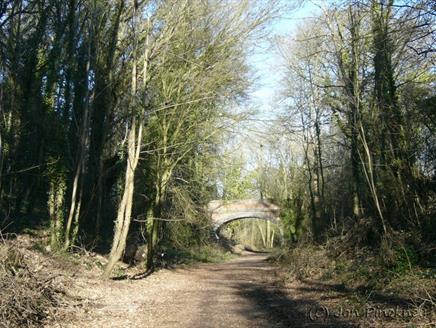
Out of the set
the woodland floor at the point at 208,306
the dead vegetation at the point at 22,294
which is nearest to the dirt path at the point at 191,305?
the woodland floor at the point at 208,306

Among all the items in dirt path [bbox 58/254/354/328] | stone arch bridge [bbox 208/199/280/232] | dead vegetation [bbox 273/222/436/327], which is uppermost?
stone arch bridge [bbox 208/199/280/232]

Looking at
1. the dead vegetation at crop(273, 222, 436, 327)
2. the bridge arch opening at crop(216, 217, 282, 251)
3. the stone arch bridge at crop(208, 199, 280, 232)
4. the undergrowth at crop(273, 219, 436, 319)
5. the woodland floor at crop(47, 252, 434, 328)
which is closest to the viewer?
the dead vegetation at crop(273, 222, 436, 327)

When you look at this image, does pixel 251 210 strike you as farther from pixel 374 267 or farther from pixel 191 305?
pixel 191 305

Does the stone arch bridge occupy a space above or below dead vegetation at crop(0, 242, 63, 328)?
above

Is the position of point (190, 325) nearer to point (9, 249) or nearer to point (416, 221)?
point (9, 249)

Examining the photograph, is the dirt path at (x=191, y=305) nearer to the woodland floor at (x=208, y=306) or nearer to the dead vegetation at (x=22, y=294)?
the woodland floor at (x=208, y=306)

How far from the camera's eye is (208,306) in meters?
10.2

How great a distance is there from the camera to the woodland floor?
26.6 ft

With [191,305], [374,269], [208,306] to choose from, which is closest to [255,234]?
[374,269]

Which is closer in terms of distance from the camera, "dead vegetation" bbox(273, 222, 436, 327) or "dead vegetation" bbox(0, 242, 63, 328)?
"dead vegetation" bbox(0, 242, 63, 328)

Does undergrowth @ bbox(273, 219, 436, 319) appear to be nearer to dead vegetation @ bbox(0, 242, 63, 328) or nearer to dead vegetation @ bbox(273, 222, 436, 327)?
dead vegetation @ bbox(273, 222, 436, 327)

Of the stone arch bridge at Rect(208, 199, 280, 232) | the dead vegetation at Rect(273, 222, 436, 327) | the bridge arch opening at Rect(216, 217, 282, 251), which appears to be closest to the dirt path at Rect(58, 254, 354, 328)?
the dead vegetation at Rect(273, 222, 436, 327)

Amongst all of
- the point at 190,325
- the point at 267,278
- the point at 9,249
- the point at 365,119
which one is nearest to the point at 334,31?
the point at 365,119

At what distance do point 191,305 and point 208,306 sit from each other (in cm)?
45
